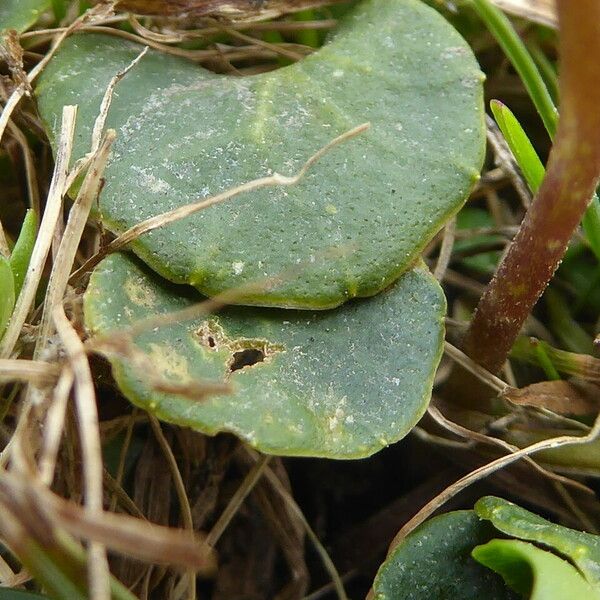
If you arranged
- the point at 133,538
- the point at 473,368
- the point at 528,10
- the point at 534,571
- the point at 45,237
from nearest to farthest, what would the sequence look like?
the point at 133,538, the point at 534,571, the point at 45,237, the point at 473,368, the point at 528,10

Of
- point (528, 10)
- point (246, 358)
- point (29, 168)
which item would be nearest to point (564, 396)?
point (246, 358)

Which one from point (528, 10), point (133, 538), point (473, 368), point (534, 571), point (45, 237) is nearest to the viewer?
point (133, 538)

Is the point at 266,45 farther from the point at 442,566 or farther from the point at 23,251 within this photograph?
the point at 442,566

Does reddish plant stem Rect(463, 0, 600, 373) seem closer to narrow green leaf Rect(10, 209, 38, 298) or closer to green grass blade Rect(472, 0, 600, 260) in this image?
green grass blade Rect(472, 0, 600, 260)

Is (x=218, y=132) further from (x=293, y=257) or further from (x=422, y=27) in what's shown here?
(x=422, y=27)

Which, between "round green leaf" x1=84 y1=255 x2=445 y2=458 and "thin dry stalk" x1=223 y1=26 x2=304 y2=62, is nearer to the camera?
"round green leaf" x1=84 y1=255 x2=445 y2=458

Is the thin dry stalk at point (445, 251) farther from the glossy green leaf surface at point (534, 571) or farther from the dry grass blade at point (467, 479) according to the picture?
the glossy green leaf surface at point (534, 571)

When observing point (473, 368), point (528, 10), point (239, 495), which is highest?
point (528, 10)

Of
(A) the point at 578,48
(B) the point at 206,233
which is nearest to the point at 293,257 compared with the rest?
(B) the point at 206,233

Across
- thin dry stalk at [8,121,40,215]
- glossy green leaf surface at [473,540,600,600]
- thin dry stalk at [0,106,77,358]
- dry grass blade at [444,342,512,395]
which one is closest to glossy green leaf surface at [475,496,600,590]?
glossy green leaf surface at [473,540,600,600]
